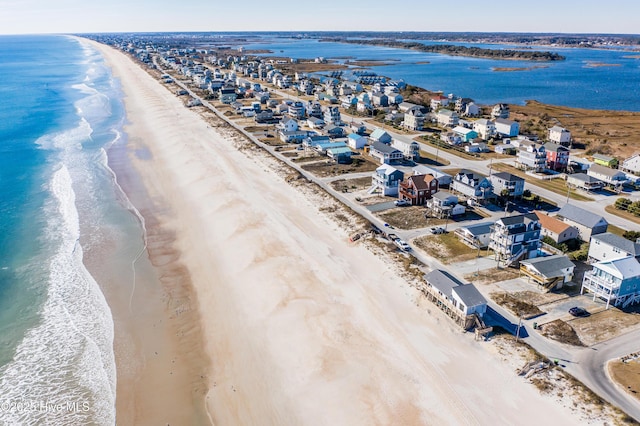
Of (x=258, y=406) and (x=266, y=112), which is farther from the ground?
(x=266, y=112)

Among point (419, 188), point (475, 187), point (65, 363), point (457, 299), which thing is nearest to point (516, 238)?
point (457, 299)

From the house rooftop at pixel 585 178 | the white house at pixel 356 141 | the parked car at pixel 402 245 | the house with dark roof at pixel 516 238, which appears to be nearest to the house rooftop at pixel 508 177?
the house rooftop at pixel 585 178

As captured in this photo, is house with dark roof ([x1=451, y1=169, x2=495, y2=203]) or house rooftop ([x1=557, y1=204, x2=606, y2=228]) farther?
house with dark roof ([x1=451, y1=169, x2=495, y2=203])

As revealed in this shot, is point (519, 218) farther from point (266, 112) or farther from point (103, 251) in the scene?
point (266, 112)

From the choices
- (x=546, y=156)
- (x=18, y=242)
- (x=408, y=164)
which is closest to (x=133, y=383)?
(x=18, y=242)

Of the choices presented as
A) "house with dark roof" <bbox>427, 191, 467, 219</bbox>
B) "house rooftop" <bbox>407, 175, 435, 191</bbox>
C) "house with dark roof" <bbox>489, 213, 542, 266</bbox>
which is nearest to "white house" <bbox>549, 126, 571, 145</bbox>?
"house rooftop" <bbox>407, 175, 435, 191</bbox>

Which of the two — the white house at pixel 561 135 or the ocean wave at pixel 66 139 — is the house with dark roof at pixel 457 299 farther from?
the ocean wave at pixel 66 139

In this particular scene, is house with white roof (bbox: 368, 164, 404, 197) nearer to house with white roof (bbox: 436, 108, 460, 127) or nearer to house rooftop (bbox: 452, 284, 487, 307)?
house rooftop (bbox: 452, 284, 487, 307)
